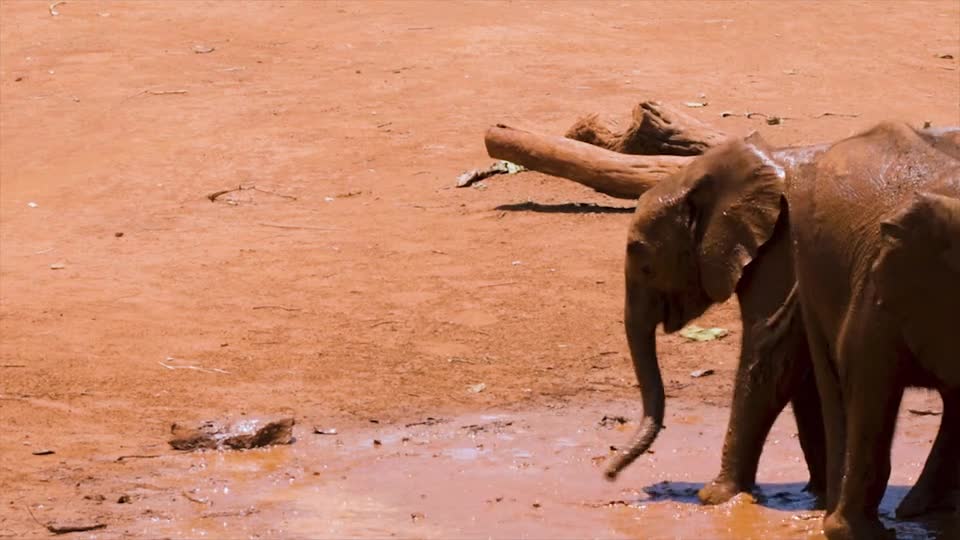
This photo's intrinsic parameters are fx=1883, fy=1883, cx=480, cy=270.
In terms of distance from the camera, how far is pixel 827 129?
49.1 feet

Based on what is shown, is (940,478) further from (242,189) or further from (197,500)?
(242,189)

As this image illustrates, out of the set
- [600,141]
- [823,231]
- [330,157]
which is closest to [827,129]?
[600,141]

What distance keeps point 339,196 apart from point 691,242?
21.3ft

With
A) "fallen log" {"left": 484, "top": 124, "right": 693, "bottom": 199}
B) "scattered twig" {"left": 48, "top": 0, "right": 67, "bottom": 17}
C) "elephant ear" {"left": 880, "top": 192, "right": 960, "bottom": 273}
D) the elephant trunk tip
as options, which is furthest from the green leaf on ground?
"scattered twig" {"left": 48, "top": 0, "right": 67, "bottom": 17}

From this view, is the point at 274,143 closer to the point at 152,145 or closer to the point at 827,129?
the point at 152,145

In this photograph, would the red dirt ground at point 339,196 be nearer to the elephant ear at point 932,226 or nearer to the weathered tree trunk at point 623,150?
the weathered tree trunk at point 623,150

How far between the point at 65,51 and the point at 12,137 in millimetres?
3479

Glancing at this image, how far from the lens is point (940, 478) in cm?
742

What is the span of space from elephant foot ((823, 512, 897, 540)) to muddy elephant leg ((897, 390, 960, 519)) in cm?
78

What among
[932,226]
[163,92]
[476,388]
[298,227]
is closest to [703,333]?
[476,388]

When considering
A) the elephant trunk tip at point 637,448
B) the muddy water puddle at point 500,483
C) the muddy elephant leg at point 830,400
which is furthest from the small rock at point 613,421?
the muddy elephant leg at point 830,400

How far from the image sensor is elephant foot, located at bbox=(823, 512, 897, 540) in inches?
259

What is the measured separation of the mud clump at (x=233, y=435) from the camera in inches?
349

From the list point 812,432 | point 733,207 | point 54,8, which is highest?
point 733,207
